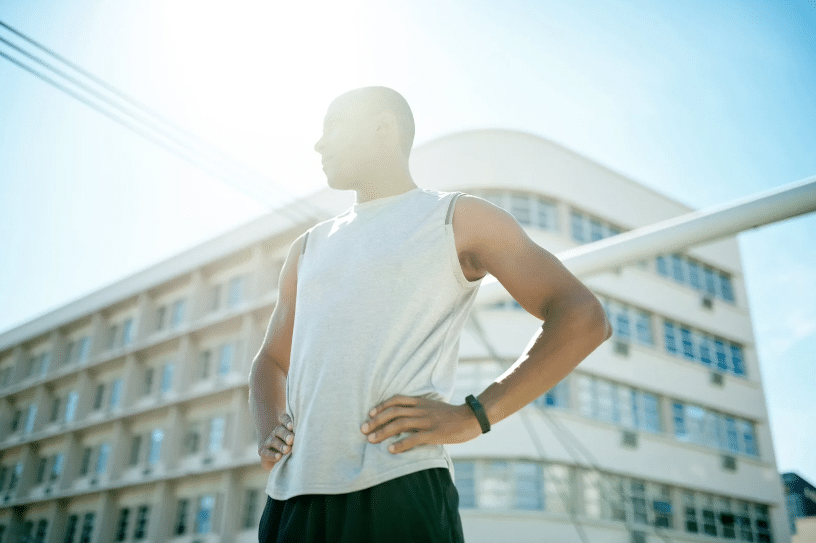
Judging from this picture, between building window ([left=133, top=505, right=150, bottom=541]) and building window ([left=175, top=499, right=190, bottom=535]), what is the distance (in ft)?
4.67

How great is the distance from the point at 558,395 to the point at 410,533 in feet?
66.5

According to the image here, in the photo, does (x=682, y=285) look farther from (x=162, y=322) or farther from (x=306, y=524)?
(x=306, y=524)

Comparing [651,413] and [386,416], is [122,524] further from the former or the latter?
[386,416]

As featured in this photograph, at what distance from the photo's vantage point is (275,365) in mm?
1857

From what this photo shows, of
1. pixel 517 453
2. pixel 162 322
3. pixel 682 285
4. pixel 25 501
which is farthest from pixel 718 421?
pixel 25 501

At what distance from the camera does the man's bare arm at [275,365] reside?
5.49 feet

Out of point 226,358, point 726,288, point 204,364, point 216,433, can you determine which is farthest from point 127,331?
point 726,288

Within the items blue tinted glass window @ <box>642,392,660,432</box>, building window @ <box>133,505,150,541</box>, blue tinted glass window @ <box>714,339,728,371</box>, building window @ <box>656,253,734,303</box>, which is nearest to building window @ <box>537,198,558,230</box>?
building window @ <box>656,253,734,303</box>

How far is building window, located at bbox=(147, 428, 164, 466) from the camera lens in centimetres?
2755

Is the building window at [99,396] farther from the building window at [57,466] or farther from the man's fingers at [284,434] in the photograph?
the man's fingers at [284,434]

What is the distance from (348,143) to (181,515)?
27261 millimetres

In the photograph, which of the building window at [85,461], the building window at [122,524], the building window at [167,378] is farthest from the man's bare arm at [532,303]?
the building window at [85,461]

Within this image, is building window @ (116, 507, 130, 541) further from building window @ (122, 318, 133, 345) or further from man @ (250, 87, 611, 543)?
man @ (250, 87, 611, 543)

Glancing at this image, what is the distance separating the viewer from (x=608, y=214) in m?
24.6
